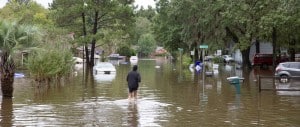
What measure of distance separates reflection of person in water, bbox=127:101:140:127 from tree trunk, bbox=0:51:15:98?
524 centimetres

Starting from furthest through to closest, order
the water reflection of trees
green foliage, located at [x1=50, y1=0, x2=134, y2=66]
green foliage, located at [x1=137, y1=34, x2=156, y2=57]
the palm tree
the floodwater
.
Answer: green foliage, located at [x1=137, y1=34, x2=156, y2=57] → green foliage, located at [x1=50, y1=0, x2=134, y2=66] → the palm tree → the floodwater → the water reflection of trees

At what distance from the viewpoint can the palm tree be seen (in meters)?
18.8

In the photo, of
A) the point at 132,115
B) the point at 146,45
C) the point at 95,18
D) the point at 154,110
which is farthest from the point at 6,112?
the point at 146,45

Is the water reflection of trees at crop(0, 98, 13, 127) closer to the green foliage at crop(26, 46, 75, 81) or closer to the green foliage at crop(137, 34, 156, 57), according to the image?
the green foliage at crop(26, 46, 75, 81)

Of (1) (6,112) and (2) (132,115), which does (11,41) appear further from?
(2) (132,115)

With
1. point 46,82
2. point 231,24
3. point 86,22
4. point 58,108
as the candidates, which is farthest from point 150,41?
point 58,108

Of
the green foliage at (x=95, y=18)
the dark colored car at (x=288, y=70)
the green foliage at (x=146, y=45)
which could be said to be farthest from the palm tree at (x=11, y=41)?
the green foliage at (x=146, y=45)

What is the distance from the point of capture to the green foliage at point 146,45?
523 ft

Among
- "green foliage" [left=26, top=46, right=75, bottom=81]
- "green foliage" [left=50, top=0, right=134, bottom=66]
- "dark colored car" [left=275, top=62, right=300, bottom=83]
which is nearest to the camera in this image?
"green foliage" [left=26, top=46, right=75, bottom=81]

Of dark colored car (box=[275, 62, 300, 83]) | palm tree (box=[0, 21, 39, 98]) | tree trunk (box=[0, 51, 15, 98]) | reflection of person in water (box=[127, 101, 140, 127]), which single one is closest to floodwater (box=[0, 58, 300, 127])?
reflection of person in water (box=[127, 101, 140, 127])

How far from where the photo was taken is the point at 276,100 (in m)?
19.3

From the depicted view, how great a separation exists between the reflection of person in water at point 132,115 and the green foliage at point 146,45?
140399 millimetres

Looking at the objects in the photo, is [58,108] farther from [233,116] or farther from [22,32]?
[233,116]

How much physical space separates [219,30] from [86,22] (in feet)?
58.3
